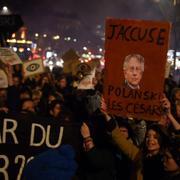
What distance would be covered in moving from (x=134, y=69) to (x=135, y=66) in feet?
0.12

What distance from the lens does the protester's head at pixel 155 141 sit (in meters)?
4.46

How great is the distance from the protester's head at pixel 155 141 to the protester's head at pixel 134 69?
78 centimetres

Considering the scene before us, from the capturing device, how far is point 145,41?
5.25 m

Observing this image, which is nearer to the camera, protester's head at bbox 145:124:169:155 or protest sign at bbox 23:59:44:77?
protester's head at bbox 145:124:169:155

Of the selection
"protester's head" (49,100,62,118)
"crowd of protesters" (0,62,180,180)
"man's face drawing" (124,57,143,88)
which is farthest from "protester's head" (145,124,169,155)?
"protester's head" (49,100,62,118)

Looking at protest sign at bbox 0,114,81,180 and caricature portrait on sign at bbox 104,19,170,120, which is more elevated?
caricature portrait on sign at bbox 104,19,170,120

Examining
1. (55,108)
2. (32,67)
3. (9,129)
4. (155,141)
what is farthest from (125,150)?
(32,67)

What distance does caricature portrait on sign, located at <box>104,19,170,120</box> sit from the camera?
519 cm

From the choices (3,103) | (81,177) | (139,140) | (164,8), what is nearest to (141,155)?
(81,177)

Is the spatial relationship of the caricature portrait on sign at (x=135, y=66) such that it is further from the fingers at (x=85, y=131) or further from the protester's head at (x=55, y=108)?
the protester's head at (x=55, y=108)

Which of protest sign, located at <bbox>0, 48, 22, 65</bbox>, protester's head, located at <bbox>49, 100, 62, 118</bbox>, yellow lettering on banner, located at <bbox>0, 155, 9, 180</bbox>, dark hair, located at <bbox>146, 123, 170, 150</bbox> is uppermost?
protest sign, located at <bbox>0, 48, 22, 65</bbox>

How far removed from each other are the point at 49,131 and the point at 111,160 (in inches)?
24.9

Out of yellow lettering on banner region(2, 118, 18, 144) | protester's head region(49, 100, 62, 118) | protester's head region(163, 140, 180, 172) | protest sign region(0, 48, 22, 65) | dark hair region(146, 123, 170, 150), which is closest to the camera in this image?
protester's head region(163, 140, 180, 172)

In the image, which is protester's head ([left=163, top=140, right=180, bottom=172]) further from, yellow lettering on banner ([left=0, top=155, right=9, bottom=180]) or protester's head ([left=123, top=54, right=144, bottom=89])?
yellow lettering on banner ([left=0, top=155, right=9, bottom=180])
